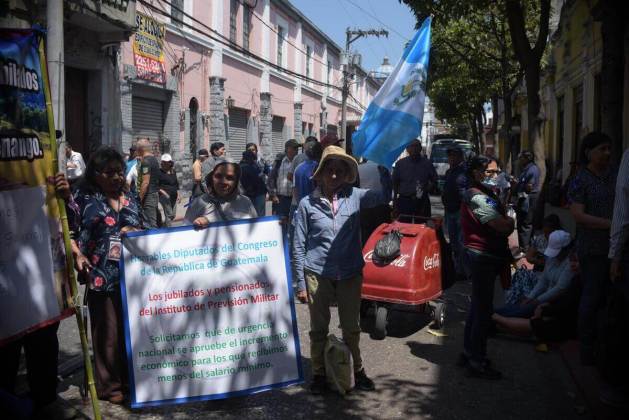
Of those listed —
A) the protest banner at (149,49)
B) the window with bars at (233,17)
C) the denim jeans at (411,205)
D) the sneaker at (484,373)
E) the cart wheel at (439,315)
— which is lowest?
the sneaker at (484,373)

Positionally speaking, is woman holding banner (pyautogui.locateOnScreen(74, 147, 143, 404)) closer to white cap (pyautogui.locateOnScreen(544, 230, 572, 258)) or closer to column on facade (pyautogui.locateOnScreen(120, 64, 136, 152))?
white cap (pyautogui.locateOnScreen(544, 230, 572, 258))

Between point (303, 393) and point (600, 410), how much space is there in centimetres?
208

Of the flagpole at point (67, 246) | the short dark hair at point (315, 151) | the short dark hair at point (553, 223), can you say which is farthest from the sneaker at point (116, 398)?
the short dark hair at point (553, 223)

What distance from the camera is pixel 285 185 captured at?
9703 millimetres

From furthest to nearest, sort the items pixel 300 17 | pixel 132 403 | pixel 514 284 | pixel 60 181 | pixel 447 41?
pixel 300 17 < pixel 447 41 < pixel 514 284 < pixel 132 403 < pixel 60 181

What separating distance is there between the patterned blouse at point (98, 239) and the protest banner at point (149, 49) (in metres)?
14.0

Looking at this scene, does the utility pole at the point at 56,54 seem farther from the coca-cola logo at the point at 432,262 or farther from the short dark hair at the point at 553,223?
the short dark hair at the point at 553,223

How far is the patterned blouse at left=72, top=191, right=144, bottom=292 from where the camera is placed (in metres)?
4.19

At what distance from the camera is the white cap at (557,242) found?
5.89 meters

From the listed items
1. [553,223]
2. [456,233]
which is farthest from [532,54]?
[553,223]

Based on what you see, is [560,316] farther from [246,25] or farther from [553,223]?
[246,25]

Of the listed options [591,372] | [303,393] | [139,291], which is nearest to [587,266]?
[591,372]

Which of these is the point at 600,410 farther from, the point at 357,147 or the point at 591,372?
the point at 357,147

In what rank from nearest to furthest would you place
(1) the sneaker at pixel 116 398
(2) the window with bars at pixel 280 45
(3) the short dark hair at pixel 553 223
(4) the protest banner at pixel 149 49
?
(1) the sneaker at pixel 116 398 < (3) the short dark hair at pixel 553 223 < (4) the protest banner at pixel 149 49 < (2) the window with bars at pixel 280 45
